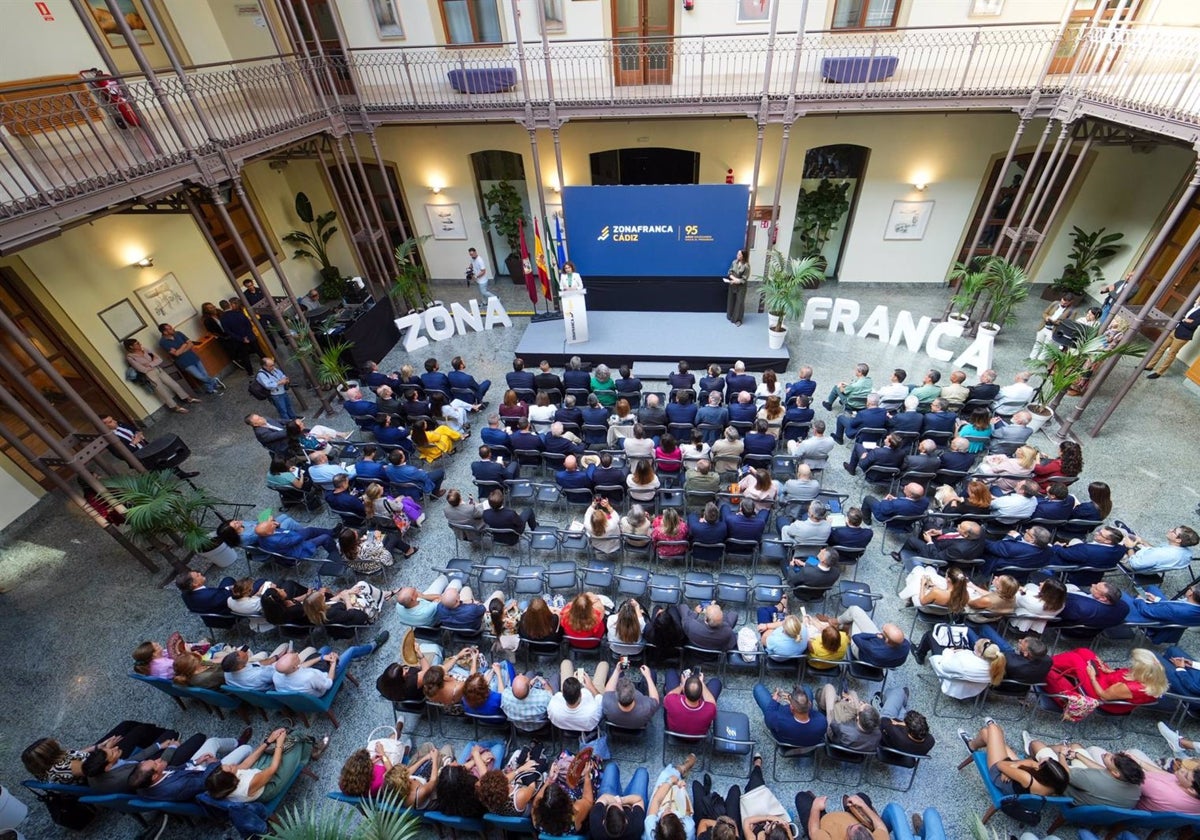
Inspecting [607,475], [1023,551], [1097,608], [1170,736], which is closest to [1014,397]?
[1023,551]

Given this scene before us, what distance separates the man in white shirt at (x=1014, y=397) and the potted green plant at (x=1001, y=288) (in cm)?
218

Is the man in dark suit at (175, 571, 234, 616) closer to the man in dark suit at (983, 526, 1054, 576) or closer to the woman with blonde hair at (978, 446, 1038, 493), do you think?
the man in dark suit at (983, 526, 1054, 576)

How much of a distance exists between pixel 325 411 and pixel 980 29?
13547 millimetres

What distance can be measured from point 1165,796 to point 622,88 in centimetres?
1255

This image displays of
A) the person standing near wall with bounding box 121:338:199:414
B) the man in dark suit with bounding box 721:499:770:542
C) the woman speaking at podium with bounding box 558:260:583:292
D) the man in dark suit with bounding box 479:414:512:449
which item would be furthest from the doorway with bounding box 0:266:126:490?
the man in dark suit with bounding box 721:499:770:542

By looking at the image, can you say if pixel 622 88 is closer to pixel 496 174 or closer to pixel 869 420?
pixel 496 174

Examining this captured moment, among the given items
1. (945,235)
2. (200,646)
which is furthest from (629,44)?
(200,646)

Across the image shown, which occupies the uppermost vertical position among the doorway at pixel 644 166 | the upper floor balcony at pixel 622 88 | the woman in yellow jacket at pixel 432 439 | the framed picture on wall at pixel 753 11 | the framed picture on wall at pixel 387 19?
the framed picture on wall at pixel 387 19

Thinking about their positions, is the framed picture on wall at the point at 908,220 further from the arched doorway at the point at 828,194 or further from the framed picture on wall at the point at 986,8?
the framed picture on wall at the point at 986,8

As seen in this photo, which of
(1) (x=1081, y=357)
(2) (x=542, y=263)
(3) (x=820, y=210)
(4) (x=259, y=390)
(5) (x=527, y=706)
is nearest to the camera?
(5) (x=527, y=706)

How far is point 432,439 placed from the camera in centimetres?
793

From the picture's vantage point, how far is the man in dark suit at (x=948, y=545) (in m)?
5.39

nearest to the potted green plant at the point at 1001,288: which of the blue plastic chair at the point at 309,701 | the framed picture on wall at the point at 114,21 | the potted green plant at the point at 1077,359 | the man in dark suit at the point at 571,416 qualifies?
the potted green plant at the point at 1077,359

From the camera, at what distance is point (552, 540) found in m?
6.33
